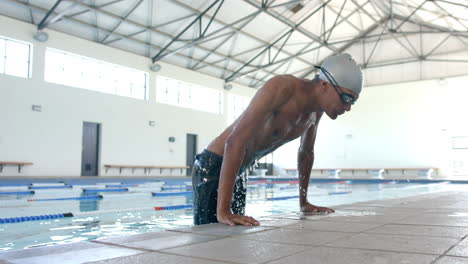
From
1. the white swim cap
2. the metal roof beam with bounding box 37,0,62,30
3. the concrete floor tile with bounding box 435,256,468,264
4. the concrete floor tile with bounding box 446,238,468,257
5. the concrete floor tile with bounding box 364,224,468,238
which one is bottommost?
the concrete floor tile with bounding box 364,224,468,238

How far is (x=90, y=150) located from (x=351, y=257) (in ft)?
52.2

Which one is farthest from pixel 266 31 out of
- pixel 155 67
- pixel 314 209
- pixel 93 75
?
pixel 314 209

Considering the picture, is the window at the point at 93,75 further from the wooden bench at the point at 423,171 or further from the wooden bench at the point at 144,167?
the wooden bench at the point at 423,171

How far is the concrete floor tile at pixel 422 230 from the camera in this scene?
1.79m

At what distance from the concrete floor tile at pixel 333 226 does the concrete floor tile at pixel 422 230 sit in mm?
68

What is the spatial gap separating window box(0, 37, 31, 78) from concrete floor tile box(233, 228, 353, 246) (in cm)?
1385

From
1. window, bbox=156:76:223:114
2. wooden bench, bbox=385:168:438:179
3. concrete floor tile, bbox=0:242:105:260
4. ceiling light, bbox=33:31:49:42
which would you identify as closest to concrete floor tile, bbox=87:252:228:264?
concrete floor tile, bbox=0:242:105:260

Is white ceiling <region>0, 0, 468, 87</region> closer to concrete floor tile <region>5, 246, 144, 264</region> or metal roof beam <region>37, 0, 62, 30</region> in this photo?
metal roof beam <region>37, 0, 62, 30</region>

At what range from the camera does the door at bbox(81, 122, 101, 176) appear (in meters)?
15.7

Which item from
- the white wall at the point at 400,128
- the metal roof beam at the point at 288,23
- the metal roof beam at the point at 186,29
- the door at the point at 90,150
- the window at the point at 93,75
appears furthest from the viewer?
the white wall at the point at 400,128

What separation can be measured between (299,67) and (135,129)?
11.4 meters

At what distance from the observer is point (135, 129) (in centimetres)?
1738

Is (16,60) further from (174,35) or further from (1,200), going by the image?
(1,200)

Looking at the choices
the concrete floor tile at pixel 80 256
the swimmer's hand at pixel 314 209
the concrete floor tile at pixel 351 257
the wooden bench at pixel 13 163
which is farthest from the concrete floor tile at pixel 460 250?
the wooden bench at pixel 13 163
